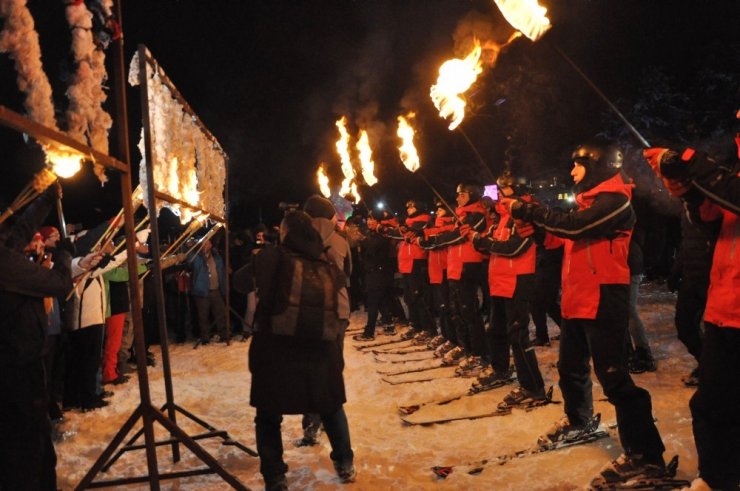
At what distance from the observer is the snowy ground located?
3.91 meters

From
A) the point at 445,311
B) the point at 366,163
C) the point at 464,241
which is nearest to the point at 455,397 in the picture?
the point at 464,241

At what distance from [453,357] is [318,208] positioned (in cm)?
410

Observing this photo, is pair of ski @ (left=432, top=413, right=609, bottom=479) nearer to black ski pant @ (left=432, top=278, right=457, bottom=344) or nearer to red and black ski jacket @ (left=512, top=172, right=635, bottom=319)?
red and black ski jacket @ (left=512, top=172, right=635, bottom=319)

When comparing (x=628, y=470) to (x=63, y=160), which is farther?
(x=628, y=470)

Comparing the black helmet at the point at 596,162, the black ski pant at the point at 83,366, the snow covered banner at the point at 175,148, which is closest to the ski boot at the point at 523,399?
the black helmet at the point at 596,162

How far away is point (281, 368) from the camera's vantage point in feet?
11.8

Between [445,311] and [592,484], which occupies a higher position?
[445,311]

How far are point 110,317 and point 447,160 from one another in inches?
817

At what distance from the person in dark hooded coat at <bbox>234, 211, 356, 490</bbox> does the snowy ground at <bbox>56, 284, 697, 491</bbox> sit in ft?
1.89

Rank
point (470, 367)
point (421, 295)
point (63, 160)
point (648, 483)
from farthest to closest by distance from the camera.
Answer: point (421, 295) → point (470, 367) → point (648, 483) → point (63, 160)

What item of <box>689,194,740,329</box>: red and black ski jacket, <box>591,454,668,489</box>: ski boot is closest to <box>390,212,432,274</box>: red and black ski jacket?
<box>591,454,668,489</box>: ski boot

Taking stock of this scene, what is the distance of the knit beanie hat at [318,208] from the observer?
462 cm

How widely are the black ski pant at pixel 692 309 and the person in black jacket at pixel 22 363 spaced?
5560 mm

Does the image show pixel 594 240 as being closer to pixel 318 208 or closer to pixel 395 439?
pixel 318 208
